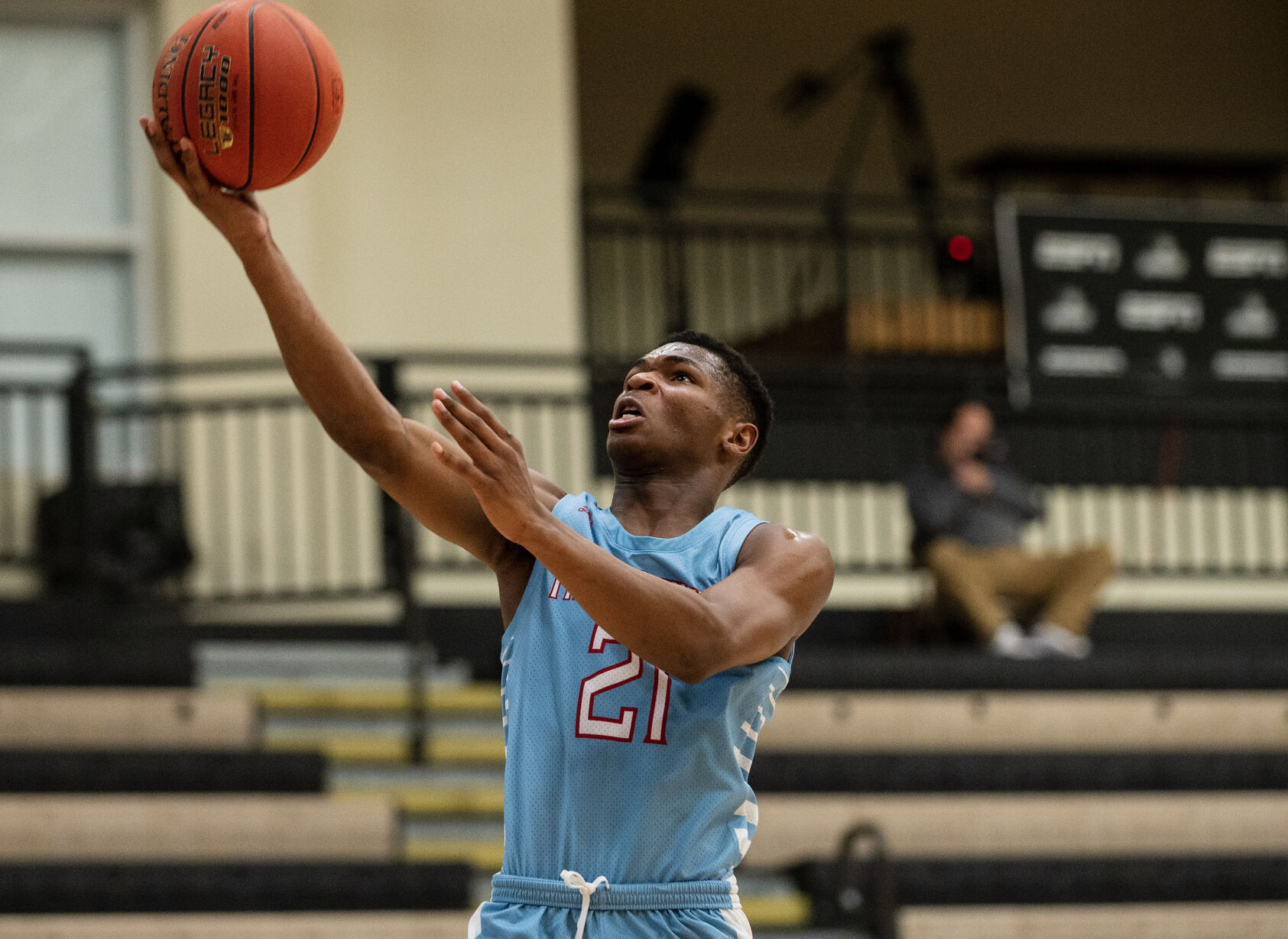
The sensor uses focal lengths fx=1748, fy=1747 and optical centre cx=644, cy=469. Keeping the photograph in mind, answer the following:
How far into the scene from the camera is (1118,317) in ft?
30.1

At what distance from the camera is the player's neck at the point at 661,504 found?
2656 millimetres

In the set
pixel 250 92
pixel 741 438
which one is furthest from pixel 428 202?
pixel 741 438

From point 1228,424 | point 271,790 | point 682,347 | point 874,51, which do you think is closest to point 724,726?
point 682,347

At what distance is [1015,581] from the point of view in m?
7.93

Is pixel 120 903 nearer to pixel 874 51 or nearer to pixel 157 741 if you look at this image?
pixel 157 741

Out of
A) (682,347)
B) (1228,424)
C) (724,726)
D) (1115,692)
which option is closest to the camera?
(724,726)

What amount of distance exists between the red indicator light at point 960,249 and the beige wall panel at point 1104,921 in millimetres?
5018

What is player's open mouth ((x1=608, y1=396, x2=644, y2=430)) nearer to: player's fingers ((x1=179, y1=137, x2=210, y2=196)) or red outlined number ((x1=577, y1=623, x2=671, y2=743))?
red outlined number ((x1=577, y1=623, x2=671, y2=743))

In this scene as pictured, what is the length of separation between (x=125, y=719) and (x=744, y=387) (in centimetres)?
434

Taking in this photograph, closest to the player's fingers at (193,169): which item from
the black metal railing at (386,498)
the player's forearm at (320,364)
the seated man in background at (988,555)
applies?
the player's forearm at (320,364)

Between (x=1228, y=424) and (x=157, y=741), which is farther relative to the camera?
(x=1228, y=424)

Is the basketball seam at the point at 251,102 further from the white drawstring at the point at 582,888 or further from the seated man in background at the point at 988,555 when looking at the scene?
the seated man in background at the point at 988,555

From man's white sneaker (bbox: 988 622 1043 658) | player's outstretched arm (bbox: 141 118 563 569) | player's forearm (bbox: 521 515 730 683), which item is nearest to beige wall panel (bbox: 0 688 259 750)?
man's white sneaker (bbox: 988 622 1043 658)

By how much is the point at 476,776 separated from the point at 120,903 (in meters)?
1.50
